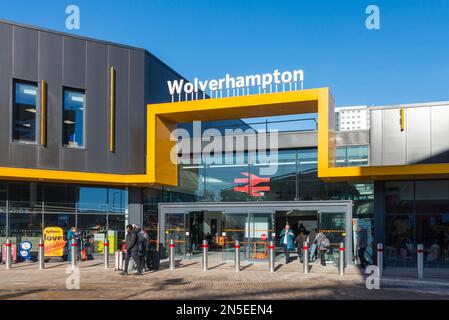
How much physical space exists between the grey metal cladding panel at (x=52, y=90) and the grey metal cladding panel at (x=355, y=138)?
37.7ft

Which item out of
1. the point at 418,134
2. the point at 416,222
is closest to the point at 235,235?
the point at 416,222

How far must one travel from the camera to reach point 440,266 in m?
17.8

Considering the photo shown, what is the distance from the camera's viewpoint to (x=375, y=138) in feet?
62.5

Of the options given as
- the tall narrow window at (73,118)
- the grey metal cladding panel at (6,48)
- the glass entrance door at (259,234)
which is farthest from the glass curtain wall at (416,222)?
the grey metal cladding panel at (6,48)

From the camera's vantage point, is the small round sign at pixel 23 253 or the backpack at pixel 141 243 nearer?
the backpack at pixel 141 243

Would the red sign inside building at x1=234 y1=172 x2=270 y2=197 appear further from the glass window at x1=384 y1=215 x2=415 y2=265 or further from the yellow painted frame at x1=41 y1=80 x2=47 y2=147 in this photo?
the yellow painted frame at x1=41 y1=80 x2=47 y2=147

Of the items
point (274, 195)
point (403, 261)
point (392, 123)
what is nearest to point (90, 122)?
point (274, 195)

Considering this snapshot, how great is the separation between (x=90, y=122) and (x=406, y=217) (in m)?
13.0

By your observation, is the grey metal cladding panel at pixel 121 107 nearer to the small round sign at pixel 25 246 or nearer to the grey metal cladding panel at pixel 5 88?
the grey metal cladding panel at pixel 5 88

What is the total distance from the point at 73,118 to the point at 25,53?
3.01 metres

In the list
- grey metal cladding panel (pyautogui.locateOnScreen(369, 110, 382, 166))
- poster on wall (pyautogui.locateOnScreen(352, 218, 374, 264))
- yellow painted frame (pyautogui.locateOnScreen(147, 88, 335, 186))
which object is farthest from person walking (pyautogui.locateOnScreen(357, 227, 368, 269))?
grey metal cladding panel (pyautogui.locateOnScreen(369, 110, 382, 166))

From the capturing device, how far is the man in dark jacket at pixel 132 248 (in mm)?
15281

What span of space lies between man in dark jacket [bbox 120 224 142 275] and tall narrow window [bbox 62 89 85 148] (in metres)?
5.60

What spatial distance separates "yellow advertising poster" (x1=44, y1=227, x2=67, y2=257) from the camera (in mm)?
19188
